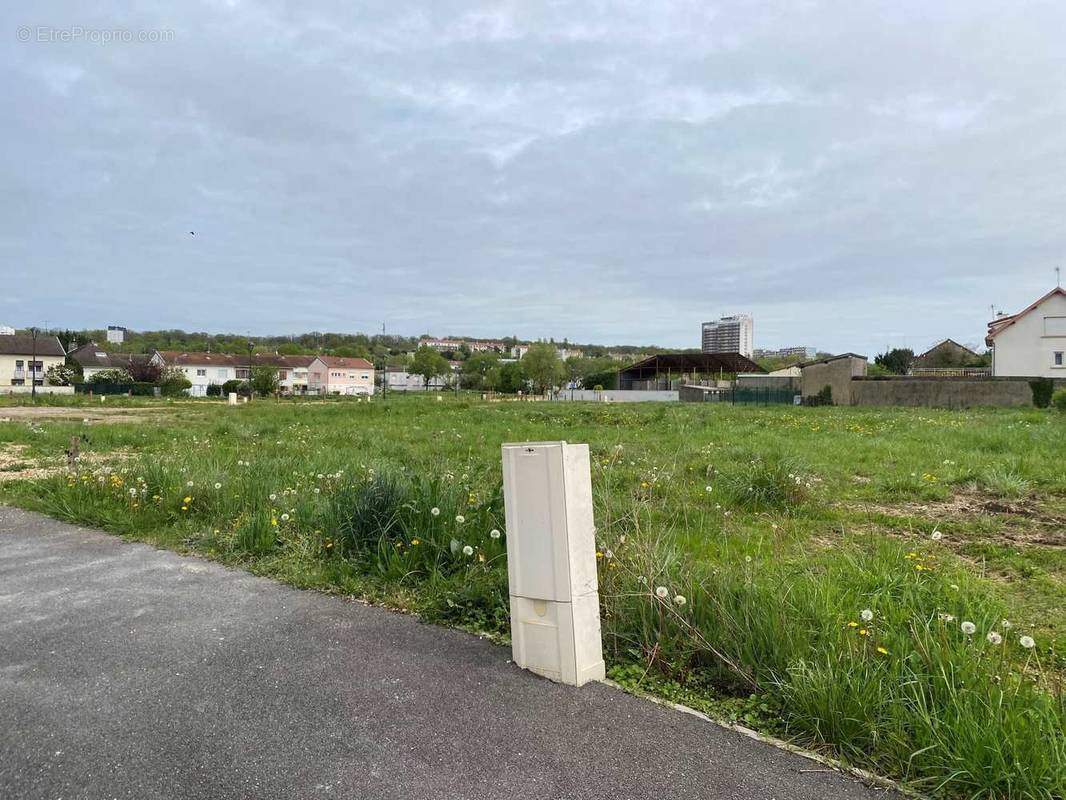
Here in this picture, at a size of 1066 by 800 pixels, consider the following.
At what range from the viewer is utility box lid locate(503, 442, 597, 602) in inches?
119

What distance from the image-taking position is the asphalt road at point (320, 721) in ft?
7.50

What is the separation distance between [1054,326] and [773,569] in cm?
5104

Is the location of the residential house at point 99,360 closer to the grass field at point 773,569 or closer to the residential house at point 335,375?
the residential house at point 335,375

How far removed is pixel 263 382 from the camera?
80375mm

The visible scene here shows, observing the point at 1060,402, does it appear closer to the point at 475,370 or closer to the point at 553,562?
the point at 553,562

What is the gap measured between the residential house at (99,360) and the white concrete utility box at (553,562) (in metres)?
102

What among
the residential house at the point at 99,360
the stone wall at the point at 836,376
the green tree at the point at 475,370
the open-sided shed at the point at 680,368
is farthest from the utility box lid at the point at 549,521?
the green tree at the point at 475,370

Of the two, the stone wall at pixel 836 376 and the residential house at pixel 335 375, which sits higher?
the residential house at pixel 335 375

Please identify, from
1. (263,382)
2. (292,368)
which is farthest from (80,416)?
(292,368)

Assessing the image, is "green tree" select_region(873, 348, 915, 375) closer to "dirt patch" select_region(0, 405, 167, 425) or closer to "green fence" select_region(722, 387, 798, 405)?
"green fence" select_region(722, 387, 798, 405)

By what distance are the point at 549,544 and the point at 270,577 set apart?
2.66m

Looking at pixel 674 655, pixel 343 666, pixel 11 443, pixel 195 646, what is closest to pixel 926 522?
pixel 674 655

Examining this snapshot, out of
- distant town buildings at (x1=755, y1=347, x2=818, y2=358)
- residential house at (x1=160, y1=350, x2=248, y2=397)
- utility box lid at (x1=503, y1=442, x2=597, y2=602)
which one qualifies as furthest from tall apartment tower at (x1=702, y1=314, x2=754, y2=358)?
utility box lid at (x1=503, y1=442, x2=597, y2=602)

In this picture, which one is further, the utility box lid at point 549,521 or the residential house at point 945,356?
the residential house at point 945,356
